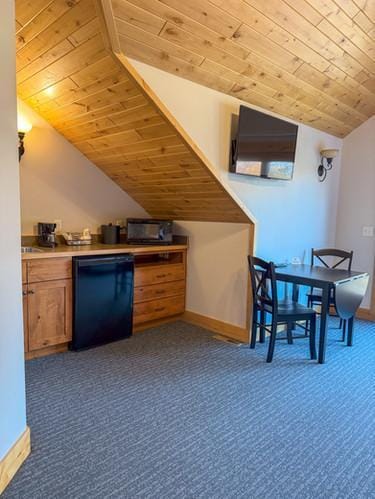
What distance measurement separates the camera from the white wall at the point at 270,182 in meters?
2.57

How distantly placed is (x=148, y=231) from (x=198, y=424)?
2.15 metres

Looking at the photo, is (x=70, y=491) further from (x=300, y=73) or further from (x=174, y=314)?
(x=300, y=73)

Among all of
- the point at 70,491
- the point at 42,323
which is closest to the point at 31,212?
the point at 42,323

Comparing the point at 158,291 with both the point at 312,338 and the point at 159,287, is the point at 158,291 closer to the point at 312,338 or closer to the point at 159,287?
the point at 159,287

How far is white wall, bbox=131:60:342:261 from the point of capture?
2.57 m

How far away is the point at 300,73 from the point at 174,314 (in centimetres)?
274

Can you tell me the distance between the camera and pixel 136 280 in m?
3.47

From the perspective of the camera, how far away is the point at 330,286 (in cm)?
278

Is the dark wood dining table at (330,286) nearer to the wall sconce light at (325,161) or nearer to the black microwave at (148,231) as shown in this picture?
the black microwave at (148,231)

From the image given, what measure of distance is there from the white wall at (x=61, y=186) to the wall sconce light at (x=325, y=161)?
2430mm

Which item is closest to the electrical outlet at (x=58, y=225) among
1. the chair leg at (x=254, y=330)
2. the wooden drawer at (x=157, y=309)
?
the wooden drawer at (x=157, y=309)

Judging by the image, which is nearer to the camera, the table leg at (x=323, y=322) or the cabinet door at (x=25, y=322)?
the cabinet door at (x=25, y=322)

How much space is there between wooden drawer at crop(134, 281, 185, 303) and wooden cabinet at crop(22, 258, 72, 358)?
772 mm

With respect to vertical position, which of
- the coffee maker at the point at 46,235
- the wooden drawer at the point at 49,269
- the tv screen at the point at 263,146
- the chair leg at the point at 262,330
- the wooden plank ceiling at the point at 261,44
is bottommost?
the chair leg at the point at 262,330
